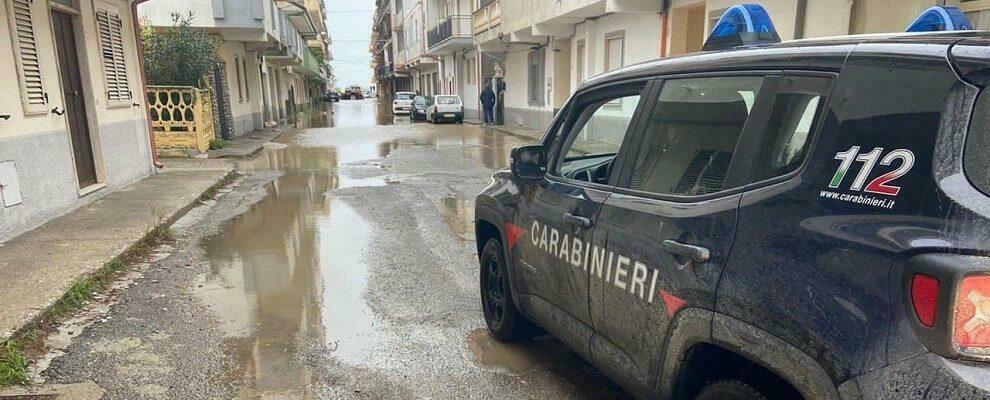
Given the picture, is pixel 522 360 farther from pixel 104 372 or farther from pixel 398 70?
pixel 398 70

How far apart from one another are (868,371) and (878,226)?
38 cm

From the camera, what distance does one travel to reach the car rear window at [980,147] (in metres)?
1.50

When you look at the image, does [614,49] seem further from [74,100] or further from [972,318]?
[972,318]

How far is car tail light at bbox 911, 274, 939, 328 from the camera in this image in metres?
1.46

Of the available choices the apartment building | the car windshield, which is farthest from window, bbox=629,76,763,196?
the car windshield

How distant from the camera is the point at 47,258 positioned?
5.31 metres

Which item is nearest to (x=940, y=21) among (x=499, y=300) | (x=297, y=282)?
(x=499, y=300)

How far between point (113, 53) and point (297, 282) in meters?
6.66

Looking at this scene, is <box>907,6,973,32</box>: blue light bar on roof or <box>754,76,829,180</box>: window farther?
<box>907,6,973,32</box>: blue light bar on roof

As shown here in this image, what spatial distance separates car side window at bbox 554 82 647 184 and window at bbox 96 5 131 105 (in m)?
8.45

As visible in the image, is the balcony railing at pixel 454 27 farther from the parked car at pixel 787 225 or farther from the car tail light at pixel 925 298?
the car tail light at pixel 925 298

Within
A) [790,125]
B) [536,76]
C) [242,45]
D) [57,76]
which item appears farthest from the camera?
[536,76]

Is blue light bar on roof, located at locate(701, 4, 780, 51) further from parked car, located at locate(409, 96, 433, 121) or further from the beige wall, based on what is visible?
parked car, located at locate(409, 96, 433, 121)

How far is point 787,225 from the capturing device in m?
1.85
